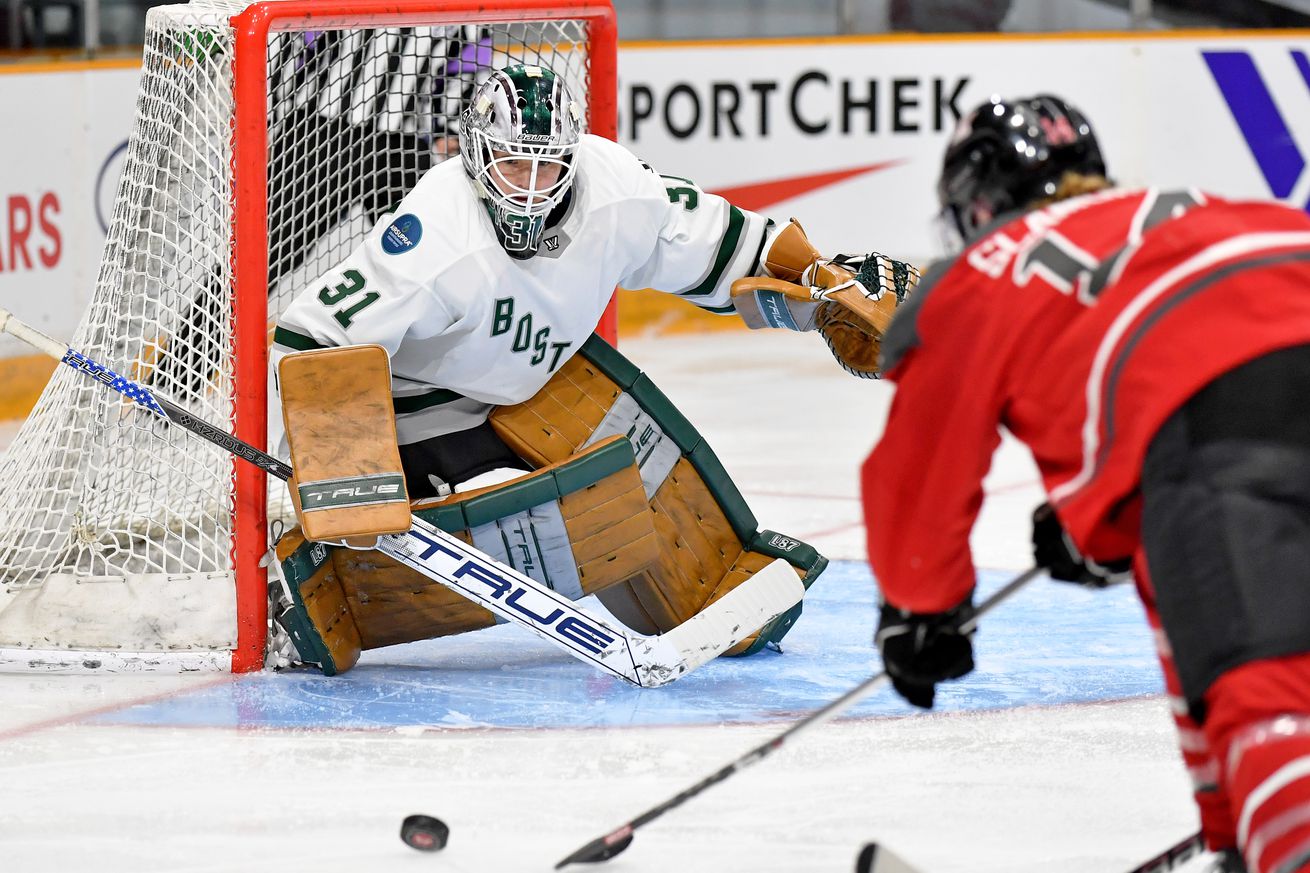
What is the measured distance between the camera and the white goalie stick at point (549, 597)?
2.95 metres

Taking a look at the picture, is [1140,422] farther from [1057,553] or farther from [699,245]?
[699,245]

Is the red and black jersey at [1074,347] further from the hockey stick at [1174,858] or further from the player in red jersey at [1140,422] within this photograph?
the hockey stick at [1174,858]

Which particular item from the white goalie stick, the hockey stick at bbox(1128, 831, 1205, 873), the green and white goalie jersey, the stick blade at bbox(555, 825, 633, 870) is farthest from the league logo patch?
the hockey stick at bbox(1128, 831, 1205, 873)

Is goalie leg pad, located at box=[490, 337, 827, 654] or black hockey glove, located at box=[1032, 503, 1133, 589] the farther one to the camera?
goalie leg pad, located at box=[490, 337, 827, 654]

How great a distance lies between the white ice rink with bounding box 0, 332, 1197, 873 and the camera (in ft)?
7.84

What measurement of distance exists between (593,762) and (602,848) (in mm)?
451

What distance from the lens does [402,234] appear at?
9.81 ft

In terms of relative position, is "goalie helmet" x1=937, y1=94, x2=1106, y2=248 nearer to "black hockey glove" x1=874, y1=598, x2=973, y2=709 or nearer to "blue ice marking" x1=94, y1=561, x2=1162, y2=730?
"black hockey glove" x1=874, y1=598, x2=973, y2=709

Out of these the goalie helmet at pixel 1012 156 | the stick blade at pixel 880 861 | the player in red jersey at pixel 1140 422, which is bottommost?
the stick blade at pixel 880 861

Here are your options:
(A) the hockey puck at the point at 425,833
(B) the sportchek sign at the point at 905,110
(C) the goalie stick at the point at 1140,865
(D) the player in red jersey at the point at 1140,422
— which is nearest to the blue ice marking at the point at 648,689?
(A) the hockey puck at the point at 425,833

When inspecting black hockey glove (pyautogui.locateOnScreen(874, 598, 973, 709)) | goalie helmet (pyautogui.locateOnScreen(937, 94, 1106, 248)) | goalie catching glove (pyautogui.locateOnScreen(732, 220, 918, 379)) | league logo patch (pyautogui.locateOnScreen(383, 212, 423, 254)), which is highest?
goalie helmet (pyautogui.locateOnScreen(937, 94, 1106, 248))

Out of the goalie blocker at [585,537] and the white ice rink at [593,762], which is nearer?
the white ice rink at [593,762]

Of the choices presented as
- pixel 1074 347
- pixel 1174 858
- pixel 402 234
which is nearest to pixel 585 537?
pixel 402 234

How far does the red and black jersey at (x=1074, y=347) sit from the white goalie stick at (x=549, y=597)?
1.22m
